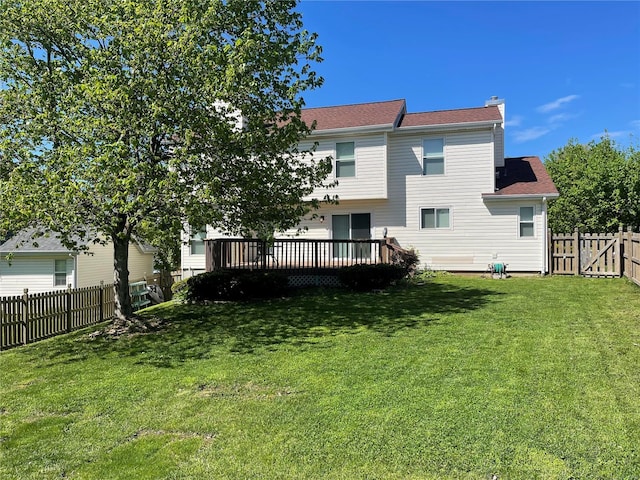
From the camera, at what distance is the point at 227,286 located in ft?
38.5

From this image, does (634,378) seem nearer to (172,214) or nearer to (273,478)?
(273,478)

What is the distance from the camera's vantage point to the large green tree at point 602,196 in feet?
71.6

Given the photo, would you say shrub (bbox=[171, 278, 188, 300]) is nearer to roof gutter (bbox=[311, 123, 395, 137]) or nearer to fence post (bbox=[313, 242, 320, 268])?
fence post (bbox=[313, 242, 320, 268])

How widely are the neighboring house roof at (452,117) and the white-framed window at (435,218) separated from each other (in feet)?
11.5

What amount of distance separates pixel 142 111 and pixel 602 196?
79.1 ft

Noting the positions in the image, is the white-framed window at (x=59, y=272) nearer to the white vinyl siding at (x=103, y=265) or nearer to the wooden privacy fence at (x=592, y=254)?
the white vinyl siding at (x=103, y=265)

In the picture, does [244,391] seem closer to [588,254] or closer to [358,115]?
[588,254]

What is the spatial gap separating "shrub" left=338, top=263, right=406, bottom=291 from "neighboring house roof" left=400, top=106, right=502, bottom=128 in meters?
7.44

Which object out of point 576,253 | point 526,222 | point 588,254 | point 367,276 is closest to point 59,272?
point 367,276

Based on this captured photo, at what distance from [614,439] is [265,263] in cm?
1087

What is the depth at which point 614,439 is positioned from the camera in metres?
3.44

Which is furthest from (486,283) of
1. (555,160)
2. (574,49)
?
(555,160)

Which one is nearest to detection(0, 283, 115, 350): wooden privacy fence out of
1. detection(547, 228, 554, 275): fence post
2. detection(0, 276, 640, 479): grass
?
detection(0, 276, 640, 479): grass

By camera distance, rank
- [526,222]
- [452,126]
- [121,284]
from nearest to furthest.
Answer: [121,284], [526,222], [452,126]
